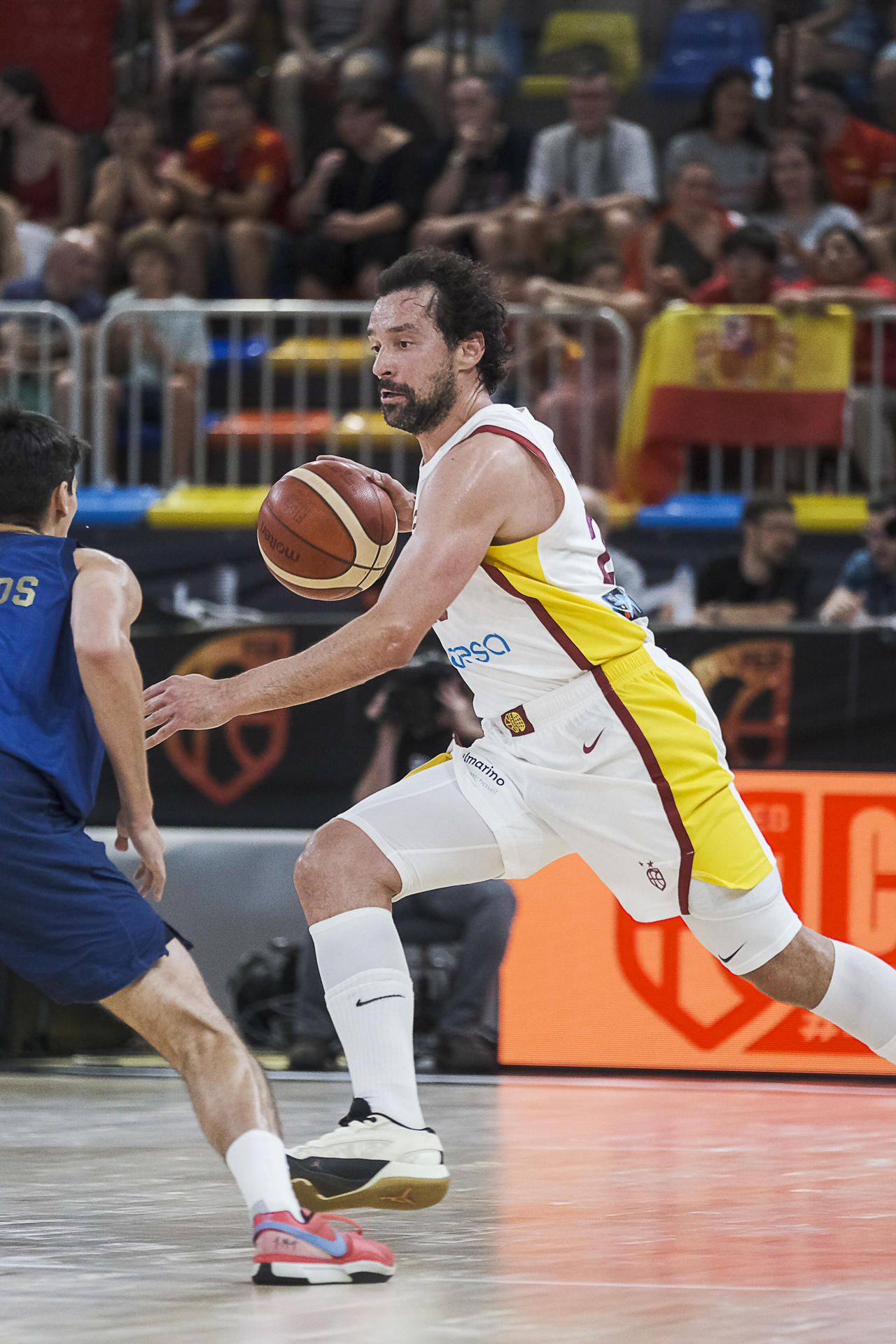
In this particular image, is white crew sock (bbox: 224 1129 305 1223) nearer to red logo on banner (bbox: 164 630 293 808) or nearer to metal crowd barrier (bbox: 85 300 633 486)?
red logo on banner (bbox: 164 630 293 808)

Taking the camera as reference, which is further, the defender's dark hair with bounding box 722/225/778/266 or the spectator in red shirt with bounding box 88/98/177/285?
the spectator in red shirt with bounding box 88/98/177/285

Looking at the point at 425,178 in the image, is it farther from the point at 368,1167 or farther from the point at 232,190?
the point at 368,1167

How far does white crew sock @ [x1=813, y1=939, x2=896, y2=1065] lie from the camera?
431cm

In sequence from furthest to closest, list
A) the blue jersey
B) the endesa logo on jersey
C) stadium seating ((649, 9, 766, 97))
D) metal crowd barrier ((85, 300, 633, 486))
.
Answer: stadium seating ((649, 9, 766, 97))
metal crowd barrier ((85, 300, 633, 486))
the endesa logo on jersey
the blue jersey

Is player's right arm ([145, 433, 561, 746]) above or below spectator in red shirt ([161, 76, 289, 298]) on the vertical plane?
below

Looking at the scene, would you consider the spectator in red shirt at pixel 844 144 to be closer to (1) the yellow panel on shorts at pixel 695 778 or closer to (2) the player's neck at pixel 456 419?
(2) the player's neck at pixel 456 419

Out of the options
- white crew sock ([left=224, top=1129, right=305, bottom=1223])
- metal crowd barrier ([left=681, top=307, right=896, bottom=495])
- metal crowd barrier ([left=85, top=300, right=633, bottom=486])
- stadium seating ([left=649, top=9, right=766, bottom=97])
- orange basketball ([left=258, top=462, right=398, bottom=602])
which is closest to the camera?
white crew sock ([left=224, top=1129, right=305, bottom=1223])

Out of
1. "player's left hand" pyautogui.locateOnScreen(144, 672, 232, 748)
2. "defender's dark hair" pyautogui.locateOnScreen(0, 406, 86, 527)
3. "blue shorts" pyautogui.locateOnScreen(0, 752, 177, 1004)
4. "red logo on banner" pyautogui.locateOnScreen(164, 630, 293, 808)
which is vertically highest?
"defender's dark hair" pyautogui.locateOnScreen(0, 406, 86, 527)

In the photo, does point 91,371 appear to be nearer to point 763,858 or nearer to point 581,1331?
point 763,858

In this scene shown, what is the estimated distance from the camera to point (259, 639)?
894cm

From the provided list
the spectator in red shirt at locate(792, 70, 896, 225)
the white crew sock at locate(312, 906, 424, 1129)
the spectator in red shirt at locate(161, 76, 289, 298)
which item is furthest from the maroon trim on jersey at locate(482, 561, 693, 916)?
the spectator in red shirt at locate(792, 70, 896, 225)

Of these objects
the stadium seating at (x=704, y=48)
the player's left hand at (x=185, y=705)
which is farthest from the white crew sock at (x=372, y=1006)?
the stadium seating at (x=704, y=48)

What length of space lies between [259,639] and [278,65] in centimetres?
644

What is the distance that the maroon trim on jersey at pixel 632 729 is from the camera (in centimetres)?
417
